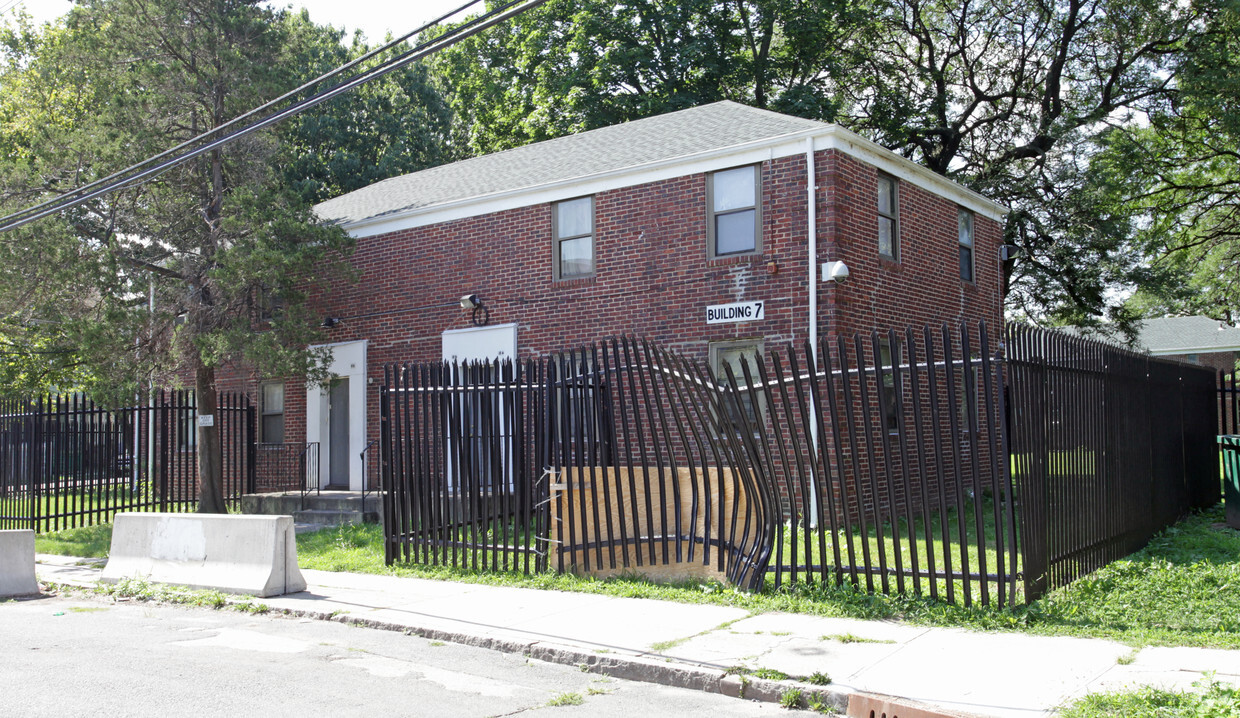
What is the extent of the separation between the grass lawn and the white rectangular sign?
5396 millimetres

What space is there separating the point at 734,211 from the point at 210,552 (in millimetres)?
8293

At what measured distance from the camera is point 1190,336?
41.9m

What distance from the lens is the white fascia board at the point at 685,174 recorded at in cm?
1380

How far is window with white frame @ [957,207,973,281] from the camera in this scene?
1781 centimetres

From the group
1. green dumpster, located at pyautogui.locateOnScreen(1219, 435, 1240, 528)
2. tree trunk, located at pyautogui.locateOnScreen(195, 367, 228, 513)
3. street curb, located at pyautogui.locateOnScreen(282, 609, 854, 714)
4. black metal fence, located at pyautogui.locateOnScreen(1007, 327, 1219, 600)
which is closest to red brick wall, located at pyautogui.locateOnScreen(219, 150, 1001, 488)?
tree trunk, located at pyautogui.locateOnScreen(195, 367, 228, 513)

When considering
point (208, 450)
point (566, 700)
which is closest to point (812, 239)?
point (566, 700)

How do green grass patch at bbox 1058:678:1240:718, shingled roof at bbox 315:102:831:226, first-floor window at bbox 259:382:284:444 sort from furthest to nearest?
first-floor window at bbox 259:382:284:444
shingled roof at bbox 315:102:831:226
green grass patch at bbox 1058:678:1240:718

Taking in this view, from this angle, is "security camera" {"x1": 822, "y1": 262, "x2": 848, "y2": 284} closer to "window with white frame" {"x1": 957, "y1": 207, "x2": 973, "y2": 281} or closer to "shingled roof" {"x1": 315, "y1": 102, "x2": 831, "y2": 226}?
"shingled roof" {"x1": 315, "y1": 102, "x2": 831, "y2": 226}

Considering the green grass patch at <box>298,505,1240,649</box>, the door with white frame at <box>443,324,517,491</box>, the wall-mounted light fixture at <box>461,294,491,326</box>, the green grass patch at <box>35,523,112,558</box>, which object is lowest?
the green grass patch at <box>35,523,112,558</box>

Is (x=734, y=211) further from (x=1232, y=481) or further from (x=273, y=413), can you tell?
(x=273, y=413)

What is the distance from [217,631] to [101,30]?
12.8m

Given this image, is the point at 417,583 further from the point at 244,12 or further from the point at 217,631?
the point at 244,12

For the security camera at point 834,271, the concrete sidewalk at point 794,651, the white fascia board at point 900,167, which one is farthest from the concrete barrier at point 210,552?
the white fascia board at point 900,167

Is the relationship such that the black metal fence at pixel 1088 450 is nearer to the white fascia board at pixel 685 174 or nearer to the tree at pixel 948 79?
the white fascia board at pixel 685 174
